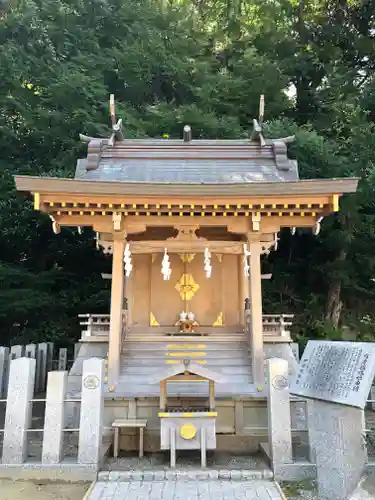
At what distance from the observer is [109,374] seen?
772 centimetres

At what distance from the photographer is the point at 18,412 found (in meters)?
5.51

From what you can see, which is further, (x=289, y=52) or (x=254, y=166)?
(x=289, y=52)

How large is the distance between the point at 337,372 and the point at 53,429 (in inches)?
137

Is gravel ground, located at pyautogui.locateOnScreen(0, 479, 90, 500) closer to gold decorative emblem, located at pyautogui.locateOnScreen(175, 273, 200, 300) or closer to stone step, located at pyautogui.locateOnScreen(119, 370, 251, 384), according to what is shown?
stone step, located at pyautogui.locateOnScreen(119, 370, 251, 384)

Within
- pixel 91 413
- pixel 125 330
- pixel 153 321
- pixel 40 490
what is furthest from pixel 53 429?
pixel 153 321

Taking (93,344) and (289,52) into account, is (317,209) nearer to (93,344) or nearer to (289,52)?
(93,344)

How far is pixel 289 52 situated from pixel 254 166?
405 inches

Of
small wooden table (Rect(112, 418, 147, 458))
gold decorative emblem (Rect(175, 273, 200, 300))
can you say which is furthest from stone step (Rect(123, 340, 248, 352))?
small wooden table (Rect(112, 418, 147, 458))

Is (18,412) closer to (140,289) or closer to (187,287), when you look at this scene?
(140,289)

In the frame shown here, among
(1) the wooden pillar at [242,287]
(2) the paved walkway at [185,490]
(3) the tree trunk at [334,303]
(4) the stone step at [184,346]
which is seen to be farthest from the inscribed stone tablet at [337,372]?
(3) the tree trunk at [334,303]

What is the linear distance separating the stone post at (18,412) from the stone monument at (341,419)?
11.4ft

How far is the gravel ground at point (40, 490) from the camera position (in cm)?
480

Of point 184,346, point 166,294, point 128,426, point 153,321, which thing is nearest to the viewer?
point 128,426

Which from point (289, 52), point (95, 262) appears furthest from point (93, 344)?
point (289, 52)
